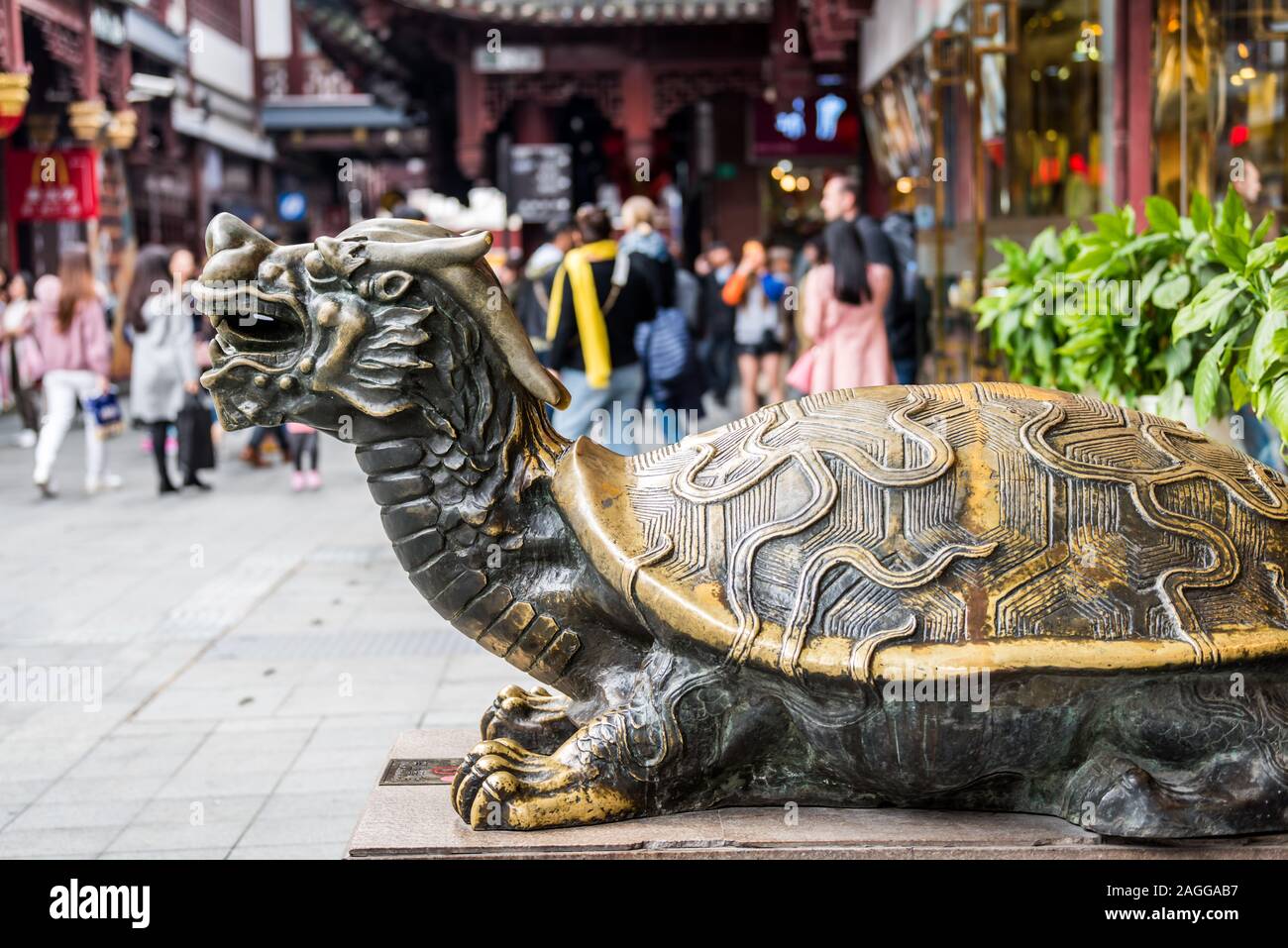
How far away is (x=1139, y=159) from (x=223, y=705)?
15.3ft

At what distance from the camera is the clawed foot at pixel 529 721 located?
2959 millimetres

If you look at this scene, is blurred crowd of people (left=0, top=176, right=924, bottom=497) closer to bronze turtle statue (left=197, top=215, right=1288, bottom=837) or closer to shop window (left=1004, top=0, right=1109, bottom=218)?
shop window (left=1004, top=0, right=1109, bottom=218)

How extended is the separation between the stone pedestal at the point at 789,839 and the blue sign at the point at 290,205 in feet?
94.9

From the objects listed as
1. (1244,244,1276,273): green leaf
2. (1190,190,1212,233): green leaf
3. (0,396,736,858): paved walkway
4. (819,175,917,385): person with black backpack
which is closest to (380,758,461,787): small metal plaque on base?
(0,396,736,858): paved walkway

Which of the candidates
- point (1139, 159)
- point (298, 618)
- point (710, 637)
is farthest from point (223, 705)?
point (1139, 159)

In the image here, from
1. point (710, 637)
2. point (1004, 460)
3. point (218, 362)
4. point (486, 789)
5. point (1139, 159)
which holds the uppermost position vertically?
point (1139, 159)

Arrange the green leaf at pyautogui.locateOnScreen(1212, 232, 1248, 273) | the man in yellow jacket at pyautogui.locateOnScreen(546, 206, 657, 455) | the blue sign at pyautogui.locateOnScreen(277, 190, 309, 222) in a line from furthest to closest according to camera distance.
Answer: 1. the blue sign at pyautogui.locateOnScreen(277, 190, 309, 222)
2. the man in yellow jacket at pyautogui.locateOnScreen(546, 206, 657, 455)
3. the green leaf at pyautogui.locateOnScreen(1212, 232, 1248, 273)

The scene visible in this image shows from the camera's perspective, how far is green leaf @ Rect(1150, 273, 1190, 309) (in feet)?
13.2

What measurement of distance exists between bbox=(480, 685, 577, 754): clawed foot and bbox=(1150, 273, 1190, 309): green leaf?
2127mm

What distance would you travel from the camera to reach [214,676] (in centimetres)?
550

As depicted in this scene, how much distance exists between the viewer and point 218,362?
8.92ft

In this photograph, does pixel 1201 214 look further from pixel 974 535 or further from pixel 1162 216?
pixel 974 535

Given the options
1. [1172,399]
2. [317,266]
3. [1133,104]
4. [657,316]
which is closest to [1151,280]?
[1172,399]
